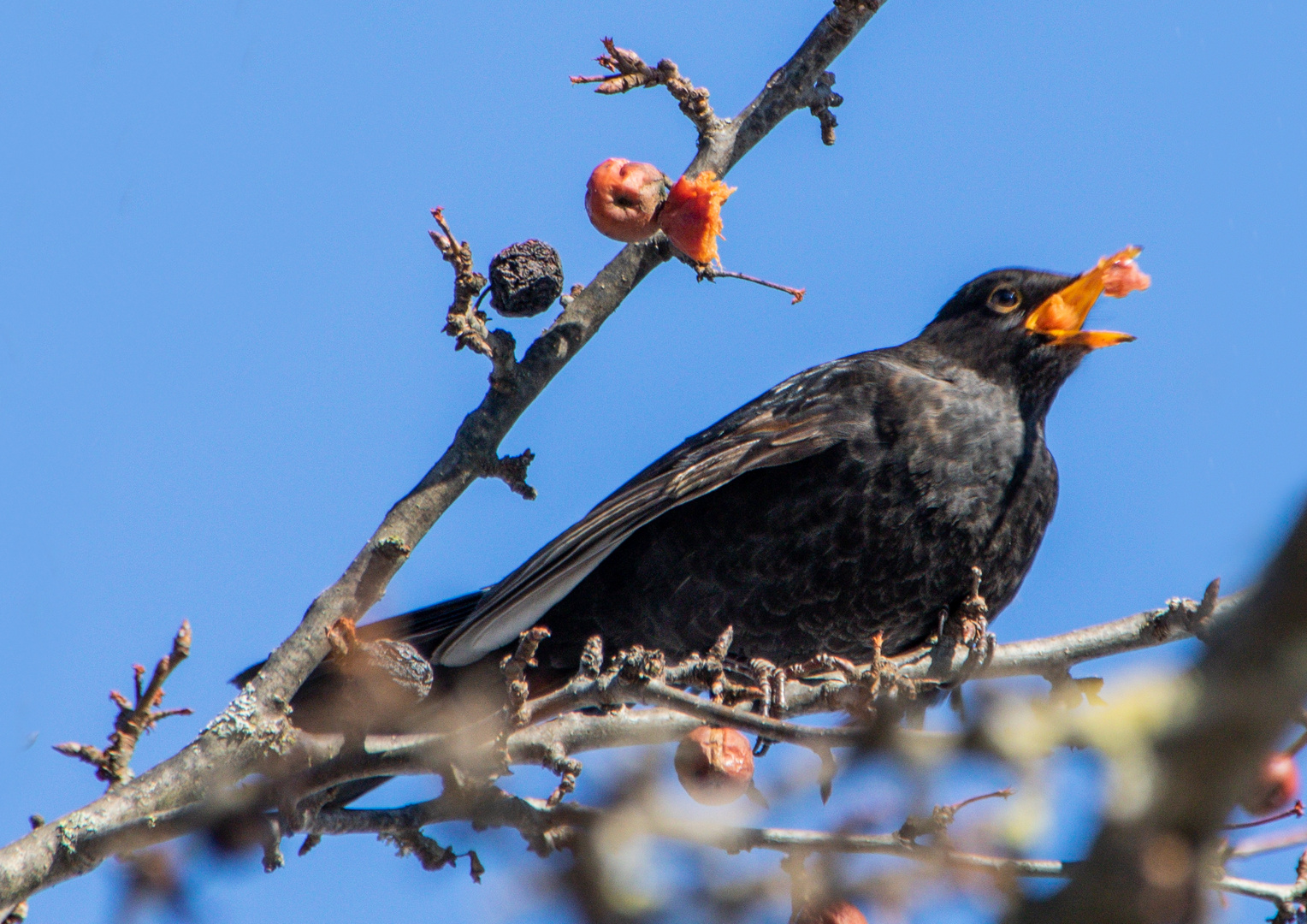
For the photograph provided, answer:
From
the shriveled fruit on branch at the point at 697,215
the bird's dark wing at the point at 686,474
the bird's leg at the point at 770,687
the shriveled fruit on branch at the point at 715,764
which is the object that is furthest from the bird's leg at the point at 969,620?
the shriveled fruit on branch at the point at 697,215

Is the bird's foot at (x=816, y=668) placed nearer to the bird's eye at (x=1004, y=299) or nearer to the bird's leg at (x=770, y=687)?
the bird's leg at (x=770, y=687)

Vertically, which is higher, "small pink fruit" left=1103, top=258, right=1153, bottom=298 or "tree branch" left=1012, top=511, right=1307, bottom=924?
"small pink fruit" left=1103, top=258, right=1153, bottom=298

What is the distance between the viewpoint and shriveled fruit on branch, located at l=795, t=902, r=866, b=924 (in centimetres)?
291

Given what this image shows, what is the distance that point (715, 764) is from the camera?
3174mm

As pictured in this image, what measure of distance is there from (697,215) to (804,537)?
5.42 feet

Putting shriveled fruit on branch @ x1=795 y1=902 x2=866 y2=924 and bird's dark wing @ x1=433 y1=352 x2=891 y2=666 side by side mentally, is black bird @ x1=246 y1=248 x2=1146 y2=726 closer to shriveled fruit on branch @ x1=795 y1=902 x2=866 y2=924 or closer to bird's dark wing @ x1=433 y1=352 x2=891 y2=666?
bird's dark wing @ x1=433 y1=352 x2=891 y2=666

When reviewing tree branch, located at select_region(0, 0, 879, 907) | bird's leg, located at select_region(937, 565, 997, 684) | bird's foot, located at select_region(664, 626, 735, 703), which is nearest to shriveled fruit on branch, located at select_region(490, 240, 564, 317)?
tree branch, located at select_region(0, 0, 879, 907)

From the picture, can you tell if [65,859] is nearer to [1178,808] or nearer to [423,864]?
[423,864]

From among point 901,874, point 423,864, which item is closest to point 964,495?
point 423,864

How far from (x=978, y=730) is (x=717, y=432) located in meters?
3.21

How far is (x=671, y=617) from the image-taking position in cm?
466

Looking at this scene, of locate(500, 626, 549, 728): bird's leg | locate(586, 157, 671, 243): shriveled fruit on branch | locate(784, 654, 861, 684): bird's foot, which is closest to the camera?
locate(500, 626, 549, 728): bird's leg

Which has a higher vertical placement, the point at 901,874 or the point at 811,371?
the point at 811,371

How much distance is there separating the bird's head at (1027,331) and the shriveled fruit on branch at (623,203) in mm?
2247
